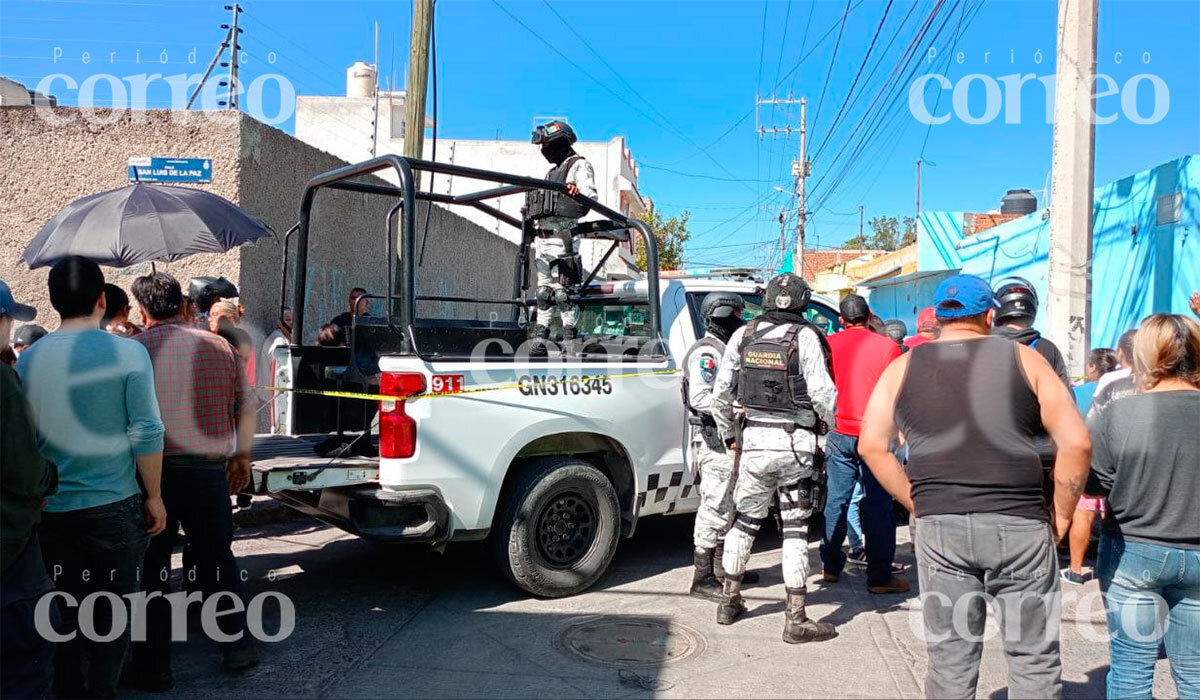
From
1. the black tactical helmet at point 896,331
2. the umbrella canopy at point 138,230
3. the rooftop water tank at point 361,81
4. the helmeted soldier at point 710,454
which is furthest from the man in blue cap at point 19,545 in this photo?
the rooftop water tank at point 361,81

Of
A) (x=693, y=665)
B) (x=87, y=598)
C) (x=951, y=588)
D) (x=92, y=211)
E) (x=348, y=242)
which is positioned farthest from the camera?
(x=348, y=242)

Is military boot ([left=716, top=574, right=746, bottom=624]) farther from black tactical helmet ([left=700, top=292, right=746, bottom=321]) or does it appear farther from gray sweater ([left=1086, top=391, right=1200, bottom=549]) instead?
gray sweater ([left=1086, top=391, right=1200, bottom=549])

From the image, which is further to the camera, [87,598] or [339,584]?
[339,584]

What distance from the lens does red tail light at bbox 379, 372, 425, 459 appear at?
4.31 m

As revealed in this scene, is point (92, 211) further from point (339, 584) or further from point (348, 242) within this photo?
point (348, 242)

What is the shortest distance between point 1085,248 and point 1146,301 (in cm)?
333

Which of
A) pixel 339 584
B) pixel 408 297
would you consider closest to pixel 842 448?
pixel 408 297

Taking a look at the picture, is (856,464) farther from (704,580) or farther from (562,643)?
(562,643)

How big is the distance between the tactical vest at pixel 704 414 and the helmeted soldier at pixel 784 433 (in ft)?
1.05

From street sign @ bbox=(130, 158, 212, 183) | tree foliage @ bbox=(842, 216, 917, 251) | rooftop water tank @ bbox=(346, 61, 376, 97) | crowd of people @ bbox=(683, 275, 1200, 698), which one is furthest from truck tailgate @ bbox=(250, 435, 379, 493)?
tree foliage @ bbox=(842, 216, 917, 251)

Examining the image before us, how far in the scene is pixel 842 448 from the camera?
5398mm

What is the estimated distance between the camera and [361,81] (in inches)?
1363

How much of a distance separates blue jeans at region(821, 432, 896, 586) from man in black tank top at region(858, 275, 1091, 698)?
7.07ft

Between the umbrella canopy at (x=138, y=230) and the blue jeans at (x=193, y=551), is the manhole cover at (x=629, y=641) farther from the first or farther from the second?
the umbrella canopy at (x=138, y=230)
